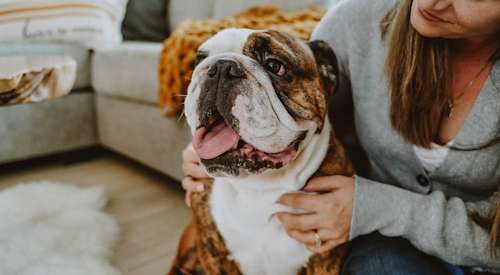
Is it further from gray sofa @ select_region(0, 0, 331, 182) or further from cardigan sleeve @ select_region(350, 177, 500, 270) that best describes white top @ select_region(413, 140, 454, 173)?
gray sofa @ select_region(0, 0, 331, 182)

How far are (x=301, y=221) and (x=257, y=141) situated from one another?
233 millimetres

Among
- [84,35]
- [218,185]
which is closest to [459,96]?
[218,185]

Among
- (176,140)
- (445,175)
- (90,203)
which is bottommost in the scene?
(90,203)

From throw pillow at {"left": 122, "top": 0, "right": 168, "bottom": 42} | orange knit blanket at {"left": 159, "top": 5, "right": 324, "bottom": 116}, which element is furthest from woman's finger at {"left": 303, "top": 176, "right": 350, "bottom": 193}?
throw pillow at {"left": 122, "top": 0, "right": 168, "bottom": 42}

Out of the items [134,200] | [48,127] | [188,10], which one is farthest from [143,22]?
[134,200]

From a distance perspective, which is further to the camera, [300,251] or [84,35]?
[84,35]

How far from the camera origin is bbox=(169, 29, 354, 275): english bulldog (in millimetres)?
792

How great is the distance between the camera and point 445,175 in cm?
95

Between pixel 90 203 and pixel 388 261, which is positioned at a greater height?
pixel 388 261

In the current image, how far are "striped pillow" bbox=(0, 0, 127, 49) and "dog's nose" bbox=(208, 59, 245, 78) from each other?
1395 millimetres

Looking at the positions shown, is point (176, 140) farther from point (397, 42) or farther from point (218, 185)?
point (397, 42)

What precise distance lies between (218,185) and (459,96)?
0.58 meters

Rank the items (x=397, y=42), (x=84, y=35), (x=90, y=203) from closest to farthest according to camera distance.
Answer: (x=397, y=42), (x=90, y=203), (x=84, y=35)

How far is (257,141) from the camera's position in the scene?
2.59 ft
